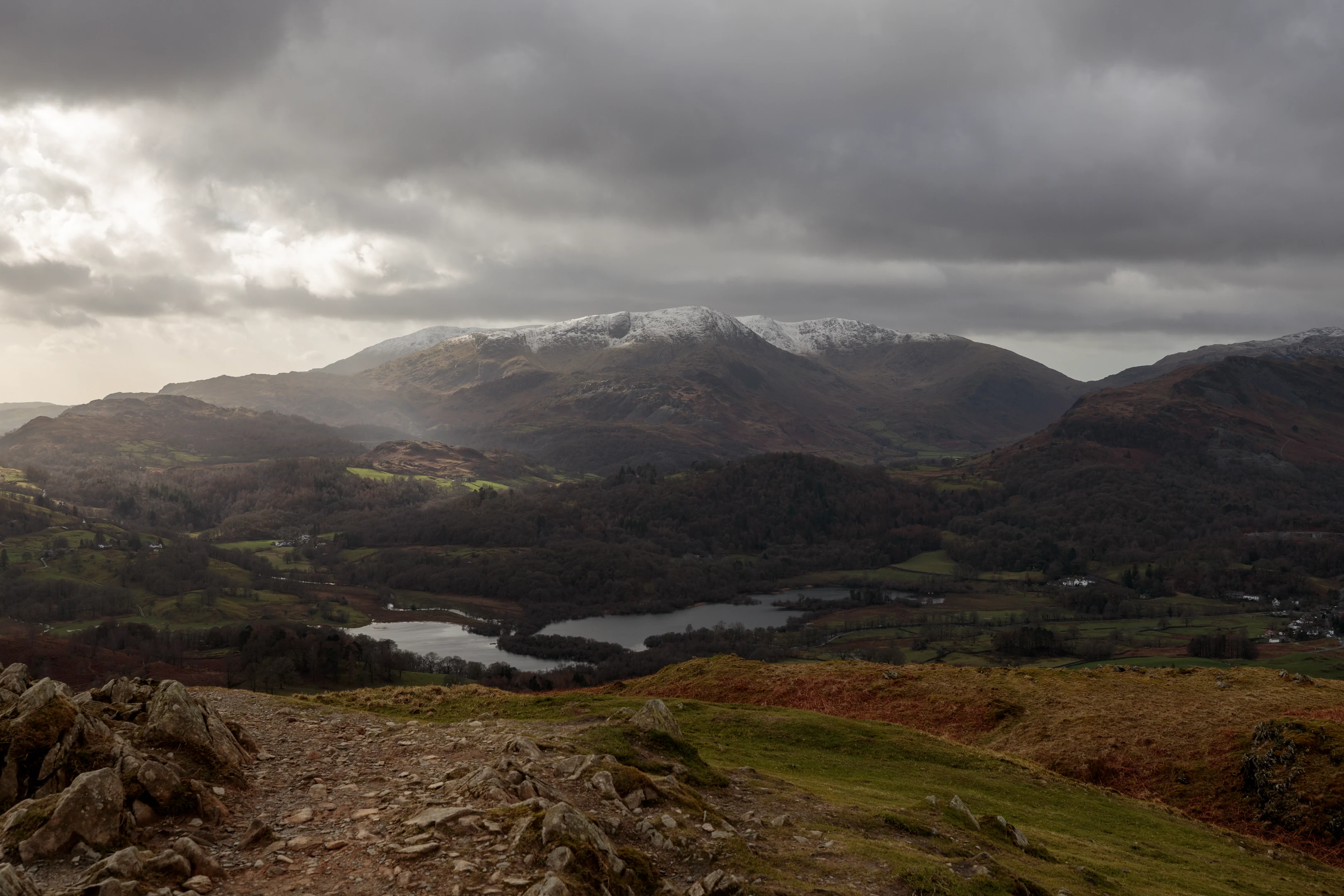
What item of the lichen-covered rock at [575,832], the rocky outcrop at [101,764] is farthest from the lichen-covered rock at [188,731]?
the lichen-covered rock at [575,832]

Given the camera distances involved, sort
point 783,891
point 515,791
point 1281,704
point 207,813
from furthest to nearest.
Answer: point 1281,704, point 515,791, point 207,813, point 783,891

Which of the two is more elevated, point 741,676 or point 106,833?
point 106,833

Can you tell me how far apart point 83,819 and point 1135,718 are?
42.1 meters

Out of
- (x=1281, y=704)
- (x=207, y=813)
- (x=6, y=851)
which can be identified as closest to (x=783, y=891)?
(x=207, y=813)

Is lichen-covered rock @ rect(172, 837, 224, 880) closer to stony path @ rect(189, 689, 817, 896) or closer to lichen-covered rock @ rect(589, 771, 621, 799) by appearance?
stony path @ rect(189, 689, 817, 896)

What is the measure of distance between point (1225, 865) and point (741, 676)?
2767cm

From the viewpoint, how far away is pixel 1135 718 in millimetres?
39000

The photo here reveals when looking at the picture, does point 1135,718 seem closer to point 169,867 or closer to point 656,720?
point 656,720

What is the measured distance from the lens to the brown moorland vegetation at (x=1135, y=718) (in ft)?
101

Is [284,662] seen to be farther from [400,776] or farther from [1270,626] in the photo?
[1270,626]

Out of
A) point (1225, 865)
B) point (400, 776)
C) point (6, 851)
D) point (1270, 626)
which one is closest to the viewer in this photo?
point (6, 851)

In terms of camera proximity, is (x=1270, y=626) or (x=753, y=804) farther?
(x=1270, y=626)

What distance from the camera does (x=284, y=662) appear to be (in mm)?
102938

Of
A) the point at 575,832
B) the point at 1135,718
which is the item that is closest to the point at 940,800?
the point at 575,832
